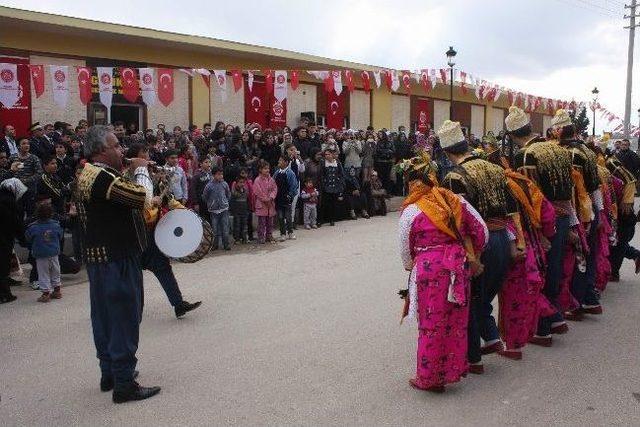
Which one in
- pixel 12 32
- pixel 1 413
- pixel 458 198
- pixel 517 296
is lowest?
pixel 1 413

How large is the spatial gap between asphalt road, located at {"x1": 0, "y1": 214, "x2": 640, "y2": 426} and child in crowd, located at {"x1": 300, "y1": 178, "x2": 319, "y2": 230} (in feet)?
17.7

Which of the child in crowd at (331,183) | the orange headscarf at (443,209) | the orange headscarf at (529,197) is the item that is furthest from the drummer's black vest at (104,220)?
the child in crowd at (331,183)

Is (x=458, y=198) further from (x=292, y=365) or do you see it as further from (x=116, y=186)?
(x=116, y=186)

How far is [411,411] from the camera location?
3.86 meters

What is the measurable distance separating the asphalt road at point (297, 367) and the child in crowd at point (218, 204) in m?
3.12

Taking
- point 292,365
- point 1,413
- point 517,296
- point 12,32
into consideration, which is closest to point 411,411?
point 292,365

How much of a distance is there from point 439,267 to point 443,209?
1.22 ft

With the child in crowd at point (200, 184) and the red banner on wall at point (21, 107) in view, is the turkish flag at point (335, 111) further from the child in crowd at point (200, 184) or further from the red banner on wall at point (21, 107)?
the child in crowd at point (200, 184)

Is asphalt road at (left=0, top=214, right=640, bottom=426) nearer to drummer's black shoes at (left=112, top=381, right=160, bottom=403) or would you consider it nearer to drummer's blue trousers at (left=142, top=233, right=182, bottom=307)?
drummer's black shoes at (left=112, top=381, right=160, bottom=403)

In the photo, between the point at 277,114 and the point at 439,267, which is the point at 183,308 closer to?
the point at 439,267

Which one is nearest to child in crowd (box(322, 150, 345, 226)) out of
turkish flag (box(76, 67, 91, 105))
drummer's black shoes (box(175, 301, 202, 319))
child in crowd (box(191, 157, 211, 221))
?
child in crowd (box(191, 157, 211, 221))

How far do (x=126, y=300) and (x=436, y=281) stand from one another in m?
2.00

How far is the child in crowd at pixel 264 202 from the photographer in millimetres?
11148

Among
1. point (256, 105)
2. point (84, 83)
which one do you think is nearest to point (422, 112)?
point (256, 105)
